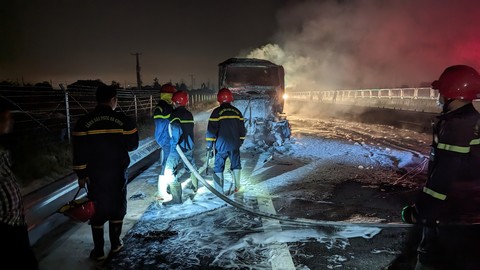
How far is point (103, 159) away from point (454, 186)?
3.20 metres

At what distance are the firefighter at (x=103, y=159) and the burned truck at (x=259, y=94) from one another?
7650mm

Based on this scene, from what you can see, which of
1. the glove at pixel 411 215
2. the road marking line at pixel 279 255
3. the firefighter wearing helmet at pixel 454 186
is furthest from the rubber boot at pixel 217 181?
the firefighter wearing helmet at pixel 454 186

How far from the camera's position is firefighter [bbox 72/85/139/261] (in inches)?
140

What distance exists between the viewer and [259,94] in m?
12.5

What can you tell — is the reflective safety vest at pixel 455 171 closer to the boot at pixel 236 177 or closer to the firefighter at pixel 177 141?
the firefighter at pixel 177 141

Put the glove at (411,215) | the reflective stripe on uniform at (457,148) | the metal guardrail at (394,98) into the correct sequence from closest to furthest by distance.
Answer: the reflective stripe on uniform at (457,148)
the glove at (411,215)
the metal guardrail at (394,98)

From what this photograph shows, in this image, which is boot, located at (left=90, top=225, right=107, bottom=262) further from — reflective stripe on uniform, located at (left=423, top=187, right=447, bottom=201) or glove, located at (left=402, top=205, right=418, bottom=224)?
reflective stripe on uniform, located at (left=423, top=187, right=447, bottom=201)

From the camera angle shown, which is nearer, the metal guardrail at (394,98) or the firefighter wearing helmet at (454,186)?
the firefighter wearing helmet at (454,186)

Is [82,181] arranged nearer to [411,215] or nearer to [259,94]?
[411,215]

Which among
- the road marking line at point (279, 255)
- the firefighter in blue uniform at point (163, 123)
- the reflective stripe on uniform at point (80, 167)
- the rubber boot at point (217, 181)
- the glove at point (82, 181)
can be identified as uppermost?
the firefighter in blue uniform at point (163, 123)

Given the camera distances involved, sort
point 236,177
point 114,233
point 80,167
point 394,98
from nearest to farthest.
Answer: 1. point 80,167
2. point 114,233
3. point 236,177
4. point 394,98

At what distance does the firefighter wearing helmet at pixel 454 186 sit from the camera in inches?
92.9

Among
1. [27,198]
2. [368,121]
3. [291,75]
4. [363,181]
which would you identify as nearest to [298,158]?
[363,181]

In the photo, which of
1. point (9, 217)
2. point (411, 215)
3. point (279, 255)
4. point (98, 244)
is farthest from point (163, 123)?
point (411, 215)
